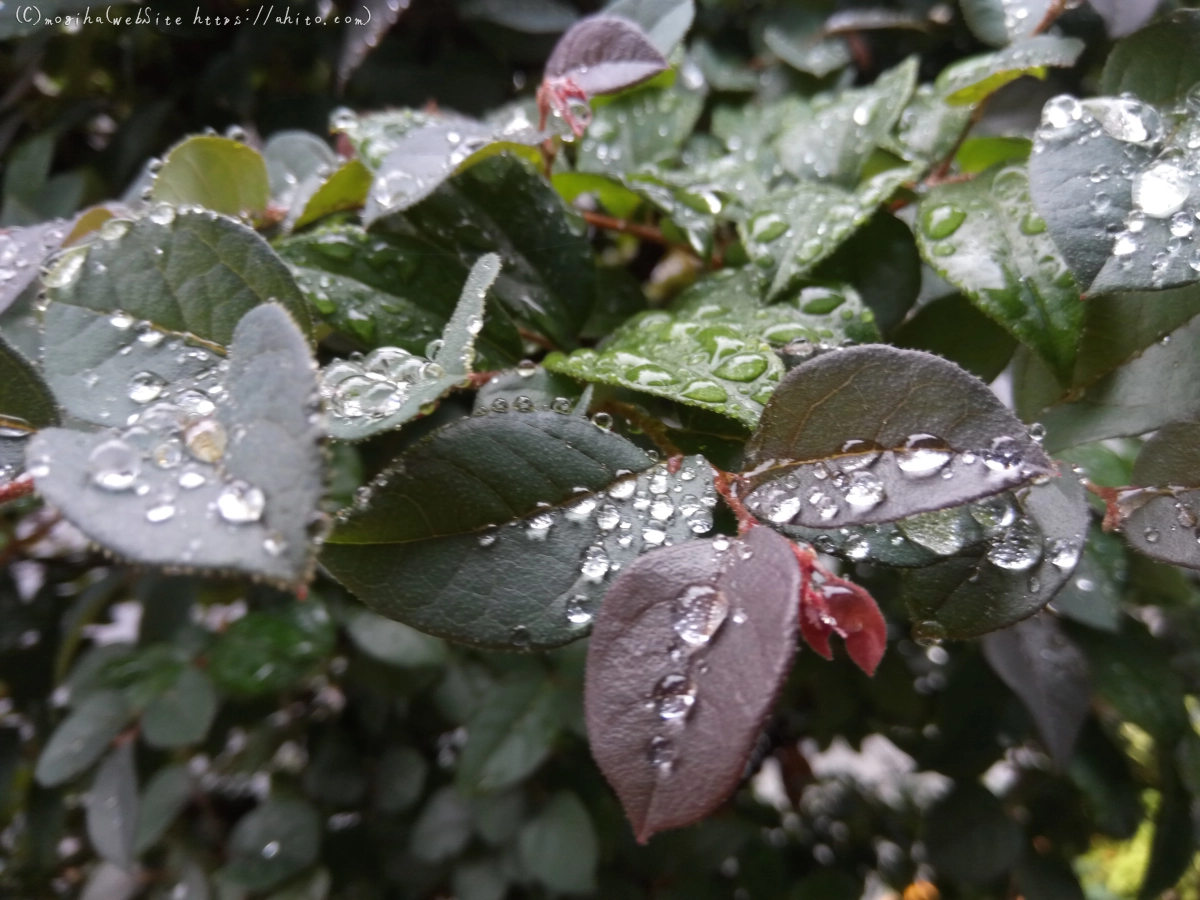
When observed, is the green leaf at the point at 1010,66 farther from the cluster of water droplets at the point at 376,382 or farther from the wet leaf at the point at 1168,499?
the cluster of water droplets at the point at 376,382

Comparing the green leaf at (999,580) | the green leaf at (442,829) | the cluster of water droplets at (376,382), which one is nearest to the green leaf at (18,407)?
the cluster of water droplets at (376,382)

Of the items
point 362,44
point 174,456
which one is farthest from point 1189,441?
point 362,44

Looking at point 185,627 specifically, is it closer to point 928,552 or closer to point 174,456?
point 174,456

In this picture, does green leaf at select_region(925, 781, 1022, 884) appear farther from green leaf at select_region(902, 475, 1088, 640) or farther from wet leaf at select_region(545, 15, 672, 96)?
wet leaf at select_region(545, 15, 672, 96)

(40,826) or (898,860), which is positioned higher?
(40,826)

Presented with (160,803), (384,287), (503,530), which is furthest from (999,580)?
(160,803)

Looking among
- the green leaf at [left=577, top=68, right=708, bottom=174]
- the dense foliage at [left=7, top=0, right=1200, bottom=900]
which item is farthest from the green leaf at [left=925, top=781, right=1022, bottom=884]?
the green leaf at [left=577, top=68, right=708, bottom=174]
